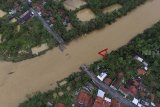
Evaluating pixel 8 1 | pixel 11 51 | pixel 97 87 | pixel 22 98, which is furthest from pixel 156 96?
pixel 8 1

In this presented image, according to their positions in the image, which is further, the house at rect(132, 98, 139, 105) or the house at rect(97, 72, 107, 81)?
the house at rect(97, 72, 107, 81)

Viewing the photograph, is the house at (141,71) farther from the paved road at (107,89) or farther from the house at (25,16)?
the house at (25,16)

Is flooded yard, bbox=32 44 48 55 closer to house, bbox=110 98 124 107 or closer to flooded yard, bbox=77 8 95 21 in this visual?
flooded yard, bbox=77 8 95 21

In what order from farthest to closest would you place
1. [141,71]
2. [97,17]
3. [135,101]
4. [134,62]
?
[97,17] < [134,62] < [141,71] < [135,101]

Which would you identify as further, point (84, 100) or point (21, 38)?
point (21, 38)

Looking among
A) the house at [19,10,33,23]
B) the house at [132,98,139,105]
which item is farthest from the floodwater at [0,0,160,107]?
the house at [132,98,139,105]

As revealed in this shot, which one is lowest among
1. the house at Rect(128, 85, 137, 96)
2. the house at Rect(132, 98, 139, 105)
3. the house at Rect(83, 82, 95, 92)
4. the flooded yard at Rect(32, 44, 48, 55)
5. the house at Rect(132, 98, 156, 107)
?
the house at Rect(132, 98, 156, 107)

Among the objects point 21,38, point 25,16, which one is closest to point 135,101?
point 21,38

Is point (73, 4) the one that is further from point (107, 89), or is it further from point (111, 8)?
point (107, 89)
